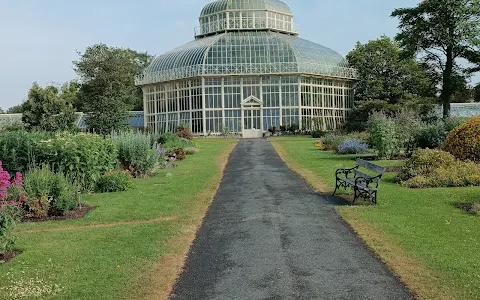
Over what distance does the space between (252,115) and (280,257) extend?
130ft

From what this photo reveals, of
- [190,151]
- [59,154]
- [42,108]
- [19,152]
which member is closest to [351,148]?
[190,151]

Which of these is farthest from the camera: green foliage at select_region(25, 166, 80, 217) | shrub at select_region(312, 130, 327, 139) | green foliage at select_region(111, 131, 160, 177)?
shrub at select_region(312, 130, 327, 139)

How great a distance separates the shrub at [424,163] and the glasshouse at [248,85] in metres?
30.6

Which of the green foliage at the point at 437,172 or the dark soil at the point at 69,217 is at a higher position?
the green foliage at the point at 437,172

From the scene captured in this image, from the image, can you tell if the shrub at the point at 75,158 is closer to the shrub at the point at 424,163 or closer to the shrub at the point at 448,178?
the shrub at the point at 448,178

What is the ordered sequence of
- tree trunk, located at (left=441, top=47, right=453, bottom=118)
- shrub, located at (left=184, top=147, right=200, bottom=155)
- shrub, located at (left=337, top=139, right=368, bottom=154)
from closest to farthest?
shrub, located at (left=337, top=139, right=368, bottom=154) → shrub, located at (left=184, top=147, right=200, bottom=155) → tree trunk, located at (left=441, top=47, right=453, bottom=118)

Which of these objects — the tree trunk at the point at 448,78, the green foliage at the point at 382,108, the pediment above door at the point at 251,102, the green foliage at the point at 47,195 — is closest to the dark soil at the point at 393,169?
the green foliage at the point at 47,195

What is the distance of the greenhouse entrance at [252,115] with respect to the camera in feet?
153

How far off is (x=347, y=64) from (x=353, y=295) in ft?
160

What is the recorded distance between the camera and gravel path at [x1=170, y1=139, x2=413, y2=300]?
6098mm

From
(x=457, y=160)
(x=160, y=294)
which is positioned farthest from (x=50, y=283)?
(x=457, y=160)

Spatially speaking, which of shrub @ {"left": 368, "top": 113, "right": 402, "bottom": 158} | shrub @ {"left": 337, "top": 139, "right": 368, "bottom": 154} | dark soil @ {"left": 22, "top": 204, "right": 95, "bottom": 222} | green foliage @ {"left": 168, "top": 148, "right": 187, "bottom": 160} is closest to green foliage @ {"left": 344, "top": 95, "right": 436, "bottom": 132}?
shrub @ {"left": 337, "top": 139, "right": 368, "bottom": 154}

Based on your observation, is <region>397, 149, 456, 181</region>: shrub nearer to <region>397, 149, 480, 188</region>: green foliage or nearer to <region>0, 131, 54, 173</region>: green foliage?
<region>397, 149, 480, 188</region>: green foliage

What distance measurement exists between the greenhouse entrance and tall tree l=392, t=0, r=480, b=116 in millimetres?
15138
